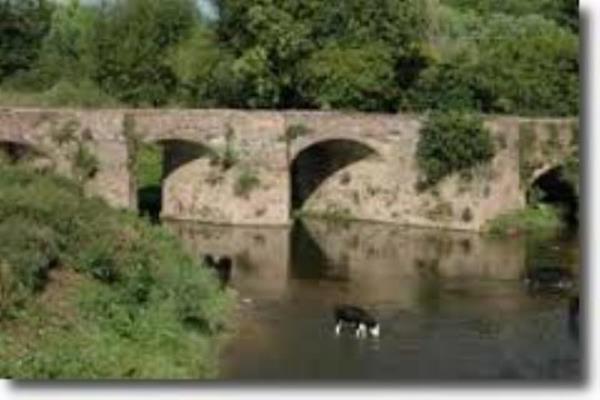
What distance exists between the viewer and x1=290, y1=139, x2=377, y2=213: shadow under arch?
2408 cm

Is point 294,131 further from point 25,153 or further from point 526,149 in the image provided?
point 25,153

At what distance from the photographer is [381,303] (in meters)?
17.2

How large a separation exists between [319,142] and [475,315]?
7.55m

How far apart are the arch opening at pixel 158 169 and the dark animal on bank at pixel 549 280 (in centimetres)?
644

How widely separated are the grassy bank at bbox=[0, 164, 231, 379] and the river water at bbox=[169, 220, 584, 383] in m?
0.51

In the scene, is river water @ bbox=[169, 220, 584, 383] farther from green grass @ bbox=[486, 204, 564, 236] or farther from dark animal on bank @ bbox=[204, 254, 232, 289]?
green grass @ bbox=[486, 204, 564, 236]

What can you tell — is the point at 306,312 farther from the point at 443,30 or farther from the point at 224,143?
the point at 443,30

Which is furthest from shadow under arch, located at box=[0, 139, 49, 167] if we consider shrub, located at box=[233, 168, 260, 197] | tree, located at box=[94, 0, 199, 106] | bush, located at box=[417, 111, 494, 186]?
bush, located at box=[417, 111, 494, 186]


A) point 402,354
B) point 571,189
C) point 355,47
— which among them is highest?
point 355,47

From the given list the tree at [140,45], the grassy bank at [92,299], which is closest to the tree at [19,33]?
the tree at [140,45]

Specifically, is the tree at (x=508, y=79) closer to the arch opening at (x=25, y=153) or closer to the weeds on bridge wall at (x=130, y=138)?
the weeds on bridge wall at (x=130, y=138)

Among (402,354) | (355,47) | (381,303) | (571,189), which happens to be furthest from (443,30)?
(402,354)

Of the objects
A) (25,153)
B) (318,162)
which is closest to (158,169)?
(318,162)

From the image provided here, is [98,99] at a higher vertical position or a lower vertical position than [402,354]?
higher
